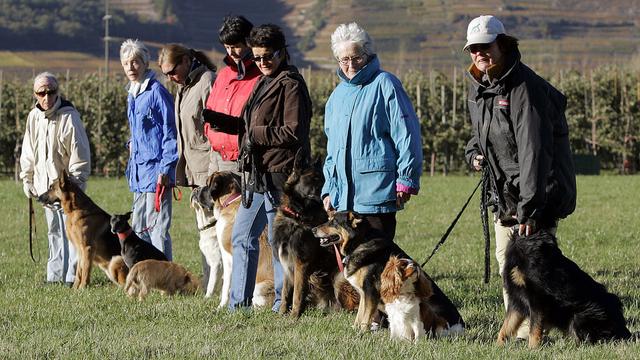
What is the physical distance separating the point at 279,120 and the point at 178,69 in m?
1.69

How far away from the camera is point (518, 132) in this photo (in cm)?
589

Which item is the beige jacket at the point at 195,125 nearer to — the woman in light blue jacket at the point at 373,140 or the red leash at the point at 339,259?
the red leash at the point at 339,259

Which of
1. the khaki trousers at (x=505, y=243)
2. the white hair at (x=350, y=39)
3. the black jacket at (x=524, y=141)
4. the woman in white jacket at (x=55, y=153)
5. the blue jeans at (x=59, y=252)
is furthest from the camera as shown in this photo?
the blue jeans at (x=59, y=252)

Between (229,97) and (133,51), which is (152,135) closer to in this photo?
(133,51)

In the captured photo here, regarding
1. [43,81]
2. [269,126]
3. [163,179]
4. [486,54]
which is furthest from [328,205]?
[43,81]

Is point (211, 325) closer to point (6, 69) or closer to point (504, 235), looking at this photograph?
point (504, 235)

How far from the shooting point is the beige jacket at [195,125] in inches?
342

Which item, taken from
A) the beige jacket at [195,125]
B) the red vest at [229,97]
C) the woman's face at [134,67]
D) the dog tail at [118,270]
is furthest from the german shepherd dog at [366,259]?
the woman's face at [134,67]

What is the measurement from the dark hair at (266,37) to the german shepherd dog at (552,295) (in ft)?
7.81

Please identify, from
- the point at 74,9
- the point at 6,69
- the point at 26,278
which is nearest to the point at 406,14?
the point at 74,9

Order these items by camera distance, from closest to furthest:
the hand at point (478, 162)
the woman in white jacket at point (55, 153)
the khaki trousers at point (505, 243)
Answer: the khaki trousers at point (505, 243)
the hand at point (478, 162)
the woman in white jacket at point (55, 153)

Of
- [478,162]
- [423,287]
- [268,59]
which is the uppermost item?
[268,59]

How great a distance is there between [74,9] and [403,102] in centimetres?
13856

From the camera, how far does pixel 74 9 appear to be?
139m
